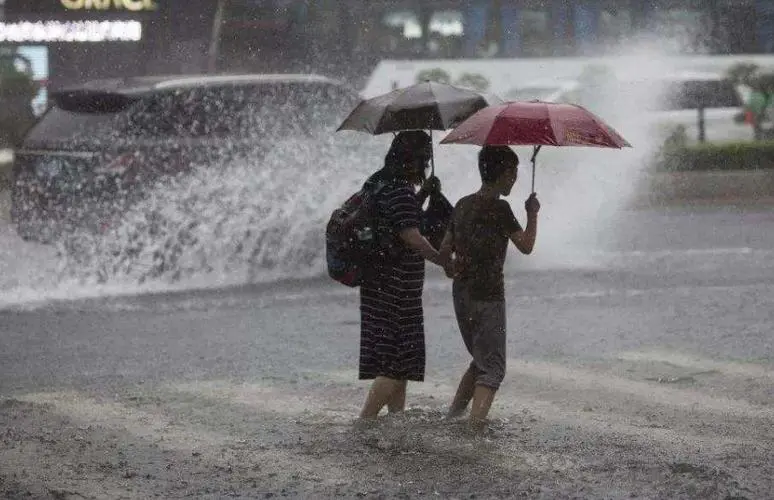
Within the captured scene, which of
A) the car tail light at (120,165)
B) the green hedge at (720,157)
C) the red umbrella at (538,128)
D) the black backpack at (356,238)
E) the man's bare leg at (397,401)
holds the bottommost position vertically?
the green hedge at (720,157)

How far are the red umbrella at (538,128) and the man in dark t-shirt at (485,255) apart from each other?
170 mm

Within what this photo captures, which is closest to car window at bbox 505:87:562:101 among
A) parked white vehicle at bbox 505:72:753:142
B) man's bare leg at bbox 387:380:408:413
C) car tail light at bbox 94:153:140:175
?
parked white vehicle at bbox 505:72:753:142

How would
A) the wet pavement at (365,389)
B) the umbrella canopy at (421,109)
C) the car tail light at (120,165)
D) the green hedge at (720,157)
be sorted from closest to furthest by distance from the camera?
the wet pavement at (365,389) < the umbrella canopy at (421,109) < the car tail light at (120,165) < the green hedge at (720,157)

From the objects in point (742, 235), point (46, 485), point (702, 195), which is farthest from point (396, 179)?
point (702, 195)

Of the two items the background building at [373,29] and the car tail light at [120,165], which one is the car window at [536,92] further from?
the car tail light at [120,165]

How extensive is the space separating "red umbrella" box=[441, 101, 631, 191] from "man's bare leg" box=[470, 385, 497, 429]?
107cm

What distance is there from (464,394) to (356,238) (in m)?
0.97

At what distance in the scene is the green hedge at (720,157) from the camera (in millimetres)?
19594

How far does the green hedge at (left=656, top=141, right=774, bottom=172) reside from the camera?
19594 mm

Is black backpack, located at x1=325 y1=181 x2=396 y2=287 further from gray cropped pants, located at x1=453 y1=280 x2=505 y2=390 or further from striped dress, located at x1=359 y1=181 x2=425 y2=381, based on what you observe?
gray cropped pants, located at x1=453 y1=280 x2=505 y2=390

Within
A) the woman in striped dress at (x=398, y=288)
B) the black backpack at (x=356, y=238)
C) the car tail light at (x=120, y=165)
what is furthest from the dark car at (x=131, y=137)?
the black backpack at (x=356, y=238)

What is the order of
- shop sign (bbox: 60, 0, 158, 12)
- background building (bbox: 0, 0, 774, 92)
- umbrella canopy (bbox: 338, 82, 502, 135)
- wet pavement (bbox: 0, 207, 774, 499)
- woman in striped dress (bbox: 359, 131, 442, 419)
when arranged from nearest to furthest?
1. wet pavement (bbox: 0, 207, 774, 499)
2. woman in striped dress (bbox: 359, 131, 442, 419)
3. umbrella canopy (bbox: 338, 82, 502, 135)
4. background building (bbox: 0, 0, 774, 92)
5. shop sign (bbox: 60, 0, 158, 12)

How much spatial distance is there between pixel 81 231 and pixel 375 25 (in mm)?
9794

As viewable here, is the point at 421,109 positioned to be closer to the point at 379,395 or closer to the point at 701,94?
the point at 379,395
